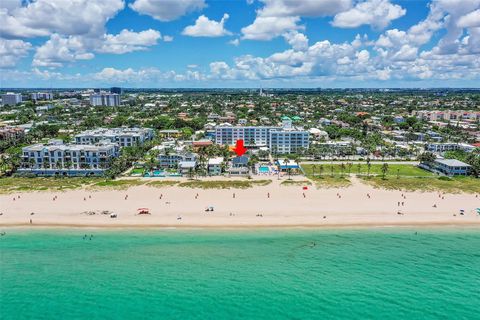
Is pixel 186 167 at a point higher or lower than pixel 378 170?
higher

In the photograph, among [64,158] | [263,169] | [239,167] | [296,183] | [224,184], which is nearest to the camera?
[224,184]

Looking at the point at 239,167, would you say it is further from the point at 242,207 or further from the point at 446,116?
the point at 446,116

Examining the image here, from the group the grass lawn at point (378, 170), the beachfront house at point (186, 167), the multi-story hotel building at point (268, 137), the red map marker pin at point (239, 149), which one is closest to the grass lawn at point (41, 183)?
the beachfront house at point (186, 167)

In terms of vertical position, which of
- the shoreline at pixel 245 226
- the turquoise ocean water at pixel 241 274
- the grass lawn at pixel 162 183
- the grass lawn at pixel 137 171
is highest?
the grass lawn at pixel 137 171

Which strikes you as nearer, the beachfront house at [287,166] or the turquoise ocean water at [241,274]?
the turquoise ocean water at [241,274]

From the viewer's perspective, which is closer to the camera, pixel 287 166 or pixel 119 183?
pixel 119 183

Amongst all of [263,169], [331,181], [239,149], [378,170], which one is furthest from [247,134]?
[331,181]

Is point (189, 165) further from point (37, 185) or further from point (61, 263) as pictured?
point (61, 263)

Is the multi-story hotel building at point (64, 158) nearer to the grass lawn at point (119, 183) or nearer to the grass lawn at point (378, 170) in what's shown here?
the grass lawn at point (119, 183)
